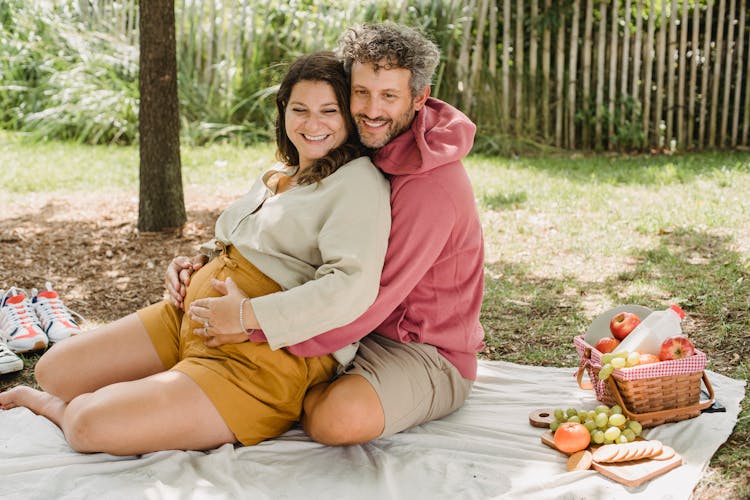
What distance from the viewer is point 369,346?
3232 mm

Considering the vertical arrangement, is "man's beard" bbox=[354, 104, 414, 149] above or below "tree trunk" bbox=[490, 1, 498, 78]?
below

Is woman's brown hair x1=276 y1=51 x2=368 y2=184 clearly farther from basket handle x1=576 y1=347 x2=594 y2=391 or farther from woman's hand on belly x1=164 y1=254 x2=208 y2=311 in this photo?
basket handle x1=576 y1=347 x2=594 y2=391

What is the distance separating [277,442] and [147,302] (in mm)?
2210

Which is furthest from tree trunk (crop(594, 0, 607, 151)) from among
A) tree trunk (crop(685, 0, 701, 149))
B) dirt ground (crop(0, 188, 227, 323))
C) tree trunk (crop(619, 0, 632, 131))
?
dirt ground (crop(0, 188, 227, 323))

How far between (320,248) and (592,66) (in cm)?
689

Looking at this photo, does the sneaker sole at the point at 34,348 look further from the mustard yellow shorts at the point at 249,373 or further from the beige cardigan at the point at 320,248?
the beige cardigan at the point at 320,248

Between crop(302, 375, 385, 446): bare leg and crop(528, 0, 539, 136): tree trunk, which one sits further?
crop(528, 0, 539, 136): tree trunk

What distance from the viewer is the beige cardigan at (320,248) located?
2.91 m

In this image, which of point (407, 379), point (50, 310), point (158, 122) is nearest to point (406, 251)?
point (407, 379)

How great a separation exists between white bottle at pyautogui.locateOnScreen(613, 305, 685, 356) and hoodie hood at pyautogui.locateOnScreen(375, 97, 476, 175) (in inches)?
38.8

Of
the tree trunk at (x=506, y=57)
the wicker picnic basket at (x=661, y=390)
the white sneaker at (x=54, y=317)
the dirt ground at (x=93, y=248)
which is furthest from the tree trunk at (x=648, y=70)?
the white sneaker at (x=54, y=317)

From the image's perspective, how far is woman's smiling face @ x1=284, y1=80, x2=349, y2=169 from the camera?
10.5 ft

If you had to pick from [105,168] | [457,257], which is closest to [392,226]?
[457,257]

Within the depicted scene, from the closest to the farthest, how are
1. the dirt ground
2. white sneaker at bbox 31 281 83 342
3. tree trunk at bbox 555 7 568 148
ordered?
white sneaker at bbox 31 281 83 342 < the dirt ground < tree trunk at bbox 555 7 568 148
